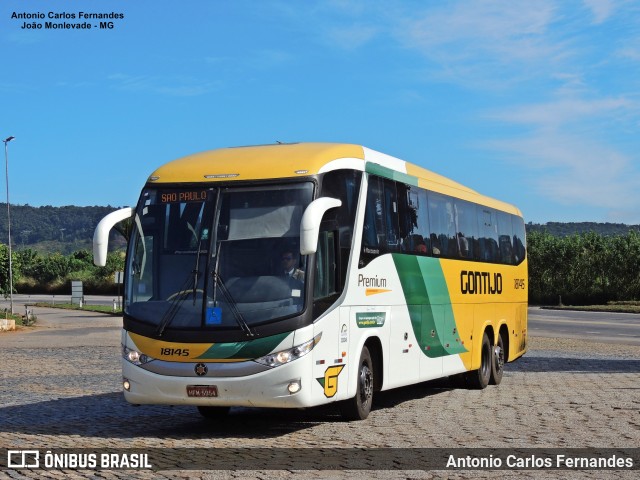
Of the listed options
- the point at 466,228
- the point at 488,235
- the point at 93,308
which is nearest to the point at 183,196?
the point at 466,228

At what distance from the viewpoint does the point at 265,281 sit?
1202 cm

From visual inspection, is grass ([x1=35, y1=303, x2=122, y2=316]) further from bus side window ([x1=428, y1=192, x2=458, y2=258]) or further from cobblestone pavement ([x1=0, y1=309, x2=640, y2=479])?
bus side window ([x1=428, y1=192, x2=458, y2=258])

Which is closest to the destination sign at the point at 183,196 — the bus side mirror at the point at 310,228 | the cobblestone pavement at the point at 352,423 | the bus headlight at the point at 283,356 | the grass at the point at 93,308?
the bus side mirror at the point at 310,228

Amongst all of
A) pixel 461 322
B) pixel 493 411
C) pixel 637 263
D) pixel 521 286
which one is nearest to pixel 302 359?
pixel 493 411

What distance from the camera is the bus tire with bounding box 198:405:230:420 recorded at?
13828 millimetres

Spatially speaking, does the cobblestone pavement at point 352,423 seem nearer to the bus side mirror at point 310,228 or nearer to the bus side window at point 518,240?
the bus side mirror at point 310,228

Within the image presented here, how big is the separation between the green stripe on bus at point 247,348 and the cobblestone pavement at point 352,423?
36.6 inches

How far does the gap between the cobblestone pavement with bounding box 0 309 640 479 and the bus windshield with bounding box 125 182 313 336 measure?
1407mm

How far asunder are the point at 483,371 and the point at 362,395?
6259 mm

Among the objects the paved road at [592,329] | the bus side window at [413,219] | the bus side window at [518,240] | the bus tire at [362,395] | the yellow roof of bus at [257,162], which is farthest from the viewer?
the paved road at [592,329]

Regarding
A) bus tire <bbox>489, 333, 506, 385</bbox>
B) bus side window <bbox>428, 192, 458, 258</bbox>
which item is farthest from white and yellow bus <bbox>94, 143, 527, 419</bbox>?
bus tire <bbox>489, 333, 506, 385</bbox>

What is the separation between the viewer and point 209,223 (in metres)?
12.4

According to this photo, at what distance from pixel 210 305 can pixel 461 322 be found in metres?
6.96

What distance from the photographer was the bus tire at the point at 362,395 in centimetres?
1320
